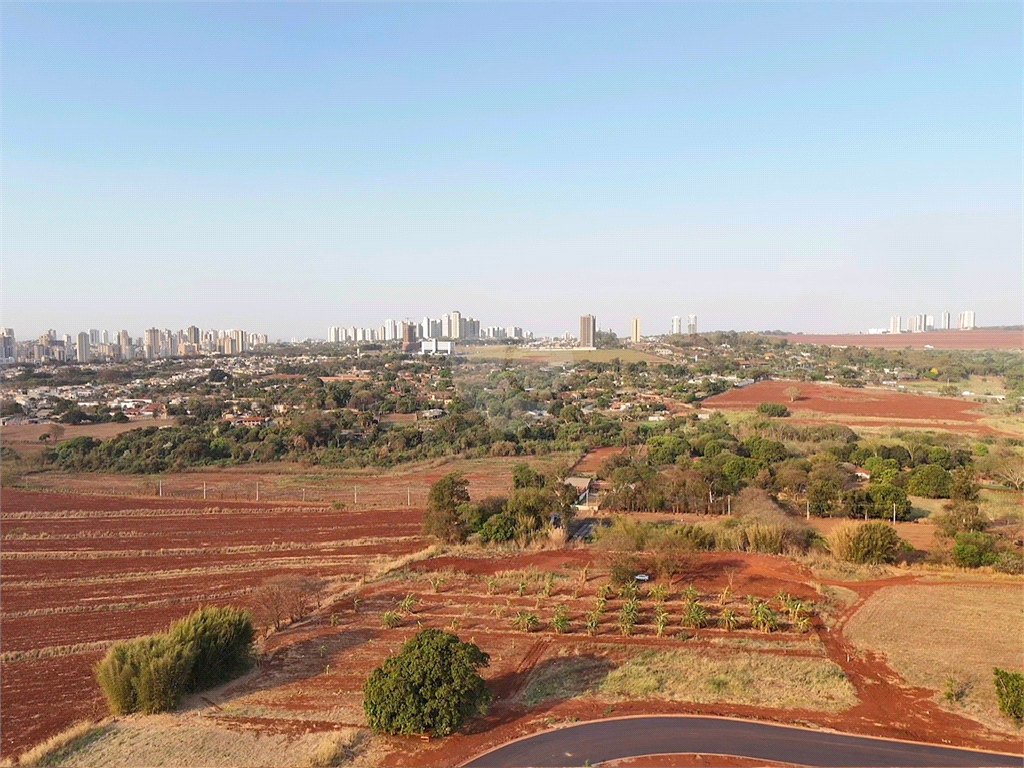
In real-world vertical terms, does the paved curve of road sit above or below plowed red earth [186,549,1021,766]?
above

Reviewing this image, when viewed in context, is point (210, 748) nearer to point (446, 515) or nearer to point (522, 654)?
point (522, 654)

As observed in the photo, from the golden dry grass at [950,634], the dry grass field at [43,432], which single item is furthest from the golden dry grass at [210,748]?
the dry grass field at [43,432]

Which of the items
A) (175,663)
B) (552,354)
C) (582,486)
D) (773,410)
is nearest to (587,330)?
(552,354)

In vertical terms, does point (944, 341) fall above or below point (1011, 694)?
above

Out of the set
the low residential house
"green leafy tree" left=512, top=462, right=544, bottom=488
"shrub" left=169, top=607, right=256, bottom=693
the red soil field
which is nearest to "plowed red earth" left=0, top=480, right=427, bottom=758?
"shrub" left=169, top=607, right=256, bottom=693

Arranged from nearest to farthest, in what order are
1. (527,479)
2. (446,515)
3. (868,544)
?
(868,544), (446,515), (527,479)

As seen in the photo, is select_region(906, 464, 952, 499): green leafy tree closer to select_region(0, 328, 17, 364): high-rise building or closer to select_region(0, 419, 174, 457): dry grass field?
select_region(0, 419, 174, 457): dry grass field

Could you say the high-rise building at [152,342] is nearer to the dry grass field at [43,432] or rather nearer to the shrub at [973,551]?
the dry grass field at [43,432]

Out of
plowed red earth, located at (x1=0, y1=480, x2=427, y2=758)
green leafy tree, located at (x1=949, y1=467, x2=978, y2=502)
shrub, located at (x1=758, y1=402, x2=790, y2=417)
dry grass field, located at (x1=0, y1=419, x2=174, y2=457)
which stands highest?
shrub, located at (x1=758, y1=402, x2=790, y2=417)
